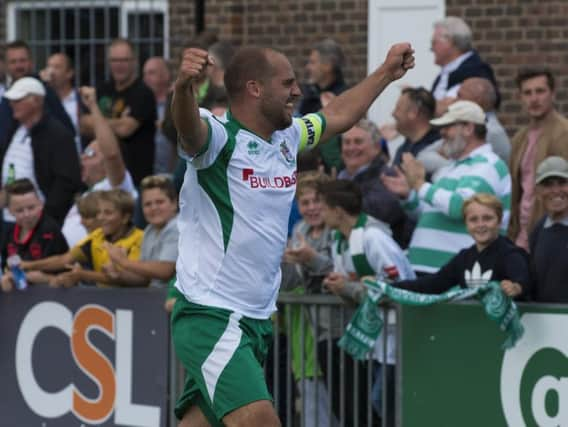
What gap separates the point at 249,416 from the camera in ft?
22.8

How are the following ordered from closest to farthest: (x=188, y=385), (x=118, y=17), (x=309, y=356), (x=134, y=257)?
(x=188, y=385) → (x=309, y=356) → (x=134, y=257) → (x=118, y=17)

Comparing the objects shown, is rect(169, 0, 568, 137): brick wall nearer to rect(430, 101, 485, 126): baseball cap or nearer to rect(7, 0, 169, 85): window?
rect(7, 0, 169, 85): window

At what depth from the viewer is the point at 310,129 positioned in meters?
7.55

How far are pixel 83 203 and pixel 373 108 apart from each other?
3997 millimetres

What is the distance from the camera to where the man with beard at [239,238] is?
7.00m

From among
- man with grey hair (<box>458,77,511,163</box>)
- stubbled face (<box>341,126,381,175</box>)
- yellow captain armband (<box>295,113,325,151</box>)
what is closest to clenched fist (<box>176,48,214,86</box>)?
yellow captain armband (<box>295,113,325,151</box>)

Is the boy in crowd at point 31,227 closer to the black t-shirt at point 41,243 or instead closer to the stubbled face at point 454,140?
the black t-shirt at point 41,243

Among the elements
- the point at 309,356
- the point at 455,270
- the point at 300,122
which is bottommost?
the point at 309,356

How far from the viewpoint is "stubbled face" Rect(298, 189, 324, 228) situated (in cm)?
963

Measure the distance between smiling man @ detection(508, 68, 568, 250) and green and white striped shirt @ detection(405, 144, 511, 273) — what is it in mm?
363

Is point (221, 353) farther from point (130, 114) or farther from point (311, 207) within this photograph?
point (130, 114)

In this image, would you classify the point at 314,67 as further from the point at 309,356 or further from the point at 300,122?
the point at 300,122

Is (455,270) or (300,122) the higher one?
(300,122)

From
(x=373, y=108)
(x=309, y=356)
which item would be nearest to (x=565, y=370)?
(x=309, y=356)
